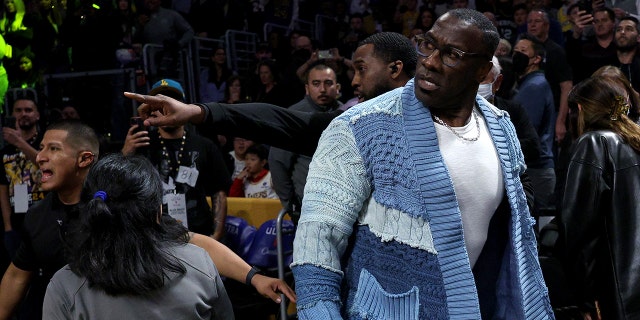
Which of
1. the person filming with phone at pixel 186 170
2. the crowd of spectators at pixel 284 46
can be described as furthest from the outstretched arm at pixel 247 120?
the person filming with phone at pixel 186 170

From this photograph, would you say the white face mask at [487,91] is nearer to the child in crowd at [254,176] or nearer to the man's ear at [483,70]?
the man's ear at [483,70]

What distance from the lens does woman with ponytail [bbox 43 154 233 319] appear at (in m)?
2.89

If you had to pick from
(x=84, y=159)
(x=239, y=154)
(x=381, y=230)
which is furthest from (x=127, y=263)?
(x=239, y=154)

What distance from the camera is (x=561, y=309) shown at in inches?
175

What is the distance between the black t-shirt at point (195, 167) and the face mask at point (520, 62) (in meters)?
2.70

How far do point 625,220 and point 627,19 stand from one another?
4797 millimetres

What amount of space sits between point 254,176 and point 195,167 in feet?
7.50

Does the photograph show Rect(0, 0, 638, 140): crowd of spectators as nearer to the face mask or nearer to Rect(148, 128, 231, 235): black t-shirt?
the face mask

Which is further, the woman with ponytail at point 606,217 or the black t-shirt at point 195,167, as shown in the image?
the black t-shirt at point 195,167

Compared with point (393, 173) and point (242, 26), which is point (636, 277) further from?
point (242, 26)

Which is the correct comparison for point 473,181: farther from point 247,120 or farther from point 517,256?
point 247,120

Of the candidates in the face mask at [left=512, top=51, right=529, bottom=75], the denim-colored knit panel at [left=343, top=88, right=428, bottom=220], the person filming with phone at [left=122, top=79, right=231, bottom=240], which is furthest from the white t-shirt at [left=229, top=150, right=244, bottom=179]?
the denim-colored knit panel at [left=343, top=88, right=428, bottom=220]

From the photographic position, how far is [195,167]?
20.0ft

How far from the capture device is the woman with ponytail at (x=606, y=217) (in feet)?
12.5
